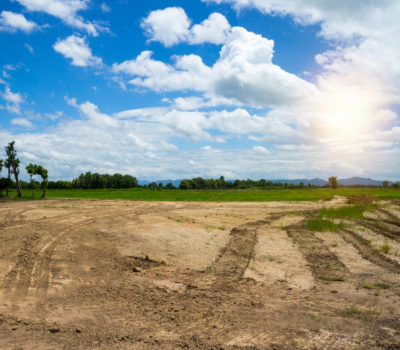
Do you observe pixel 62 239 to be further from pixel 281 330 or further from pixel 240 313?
pixel 281 330

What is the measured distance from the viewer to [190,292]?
8.56 m

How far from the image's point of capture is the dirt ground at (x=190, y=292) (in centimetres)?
588

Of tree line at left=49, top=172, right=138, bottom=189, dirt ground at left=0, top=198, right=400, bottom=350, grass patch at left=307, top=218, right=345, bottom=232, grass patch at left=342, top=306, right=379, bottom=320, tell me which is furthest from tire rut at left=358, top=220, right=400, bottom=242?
tree line at left=49, top=172, right=138, bottom=189

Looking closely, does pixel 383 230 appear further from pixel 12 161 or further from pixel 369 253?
pixel 12 161

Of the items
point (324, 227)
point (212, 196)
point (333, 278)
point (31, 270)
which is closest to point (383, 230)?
point (324, 227)

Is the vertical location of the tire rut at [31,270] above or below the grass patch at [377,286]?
above

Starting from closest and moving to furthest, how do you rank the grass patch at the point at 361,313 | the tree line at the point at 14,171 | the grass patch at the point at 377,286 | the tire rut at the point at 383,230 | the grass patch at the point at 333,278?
the grass patch at the point at 361,313 → the grass patch at the point at 377,286 → the grass patch at the point at 333,278 → the tire rut at the point at 383,230 → the tree line at the point at 14,171

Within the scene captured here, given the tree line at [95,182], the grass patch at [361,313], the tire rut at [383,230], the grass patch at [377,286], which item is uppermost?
the tree line at [95,182]

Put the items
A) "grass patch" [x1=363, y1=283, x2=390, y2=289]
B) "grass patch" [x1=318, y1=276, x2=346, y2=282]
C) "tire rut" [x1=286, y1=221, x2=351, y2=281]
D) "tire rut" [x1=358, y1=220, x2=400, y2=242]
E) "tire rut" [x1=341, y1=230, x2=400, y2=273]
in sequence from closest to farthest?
"grass patch" [x1=363, y1=283, x2=390, y2=289] < "grass patch" [x1=318, y1=276, x2=346, y2=282] < "tire rut" [x1=286, y1=221, x2=351, y2=281] < "tire rut" [x1=341, y1=230, x2=400, y2=273] < "tire rut" [x1=358, y1=220, x2=400, y2=242]

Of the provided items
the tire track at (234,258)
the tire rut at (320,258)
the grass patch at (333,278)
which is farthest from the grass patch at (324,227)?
the grass patch at (333,278)

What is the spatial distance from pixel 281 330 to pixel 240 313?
126 centimetres

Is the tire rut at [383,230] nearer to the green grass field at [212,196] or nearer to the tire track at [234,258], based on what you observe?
the tire track at [234,258]

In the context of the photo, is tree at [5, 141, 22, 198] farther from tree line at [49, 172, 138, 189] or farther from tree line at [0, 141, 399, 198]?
tree line at [49, 172, 138, 189]

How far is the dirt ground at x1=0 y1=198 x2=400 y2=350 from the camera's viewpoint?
231 inches
